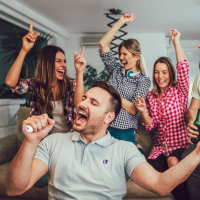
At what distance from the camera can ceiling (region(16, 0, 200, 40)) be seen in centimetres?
373

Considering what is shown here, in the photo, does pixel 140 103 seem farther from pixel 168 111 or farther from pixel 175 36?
pixel 175 36

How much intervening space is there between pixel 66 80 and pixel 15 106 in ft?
6.34

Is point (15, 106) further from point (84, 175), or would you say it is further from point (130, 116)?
point (84, 175)

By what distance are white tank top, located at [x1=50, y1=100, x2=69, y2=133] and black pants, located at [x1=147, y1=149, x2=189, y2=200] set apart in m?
0.83

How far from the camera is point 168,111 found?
6.22 ft

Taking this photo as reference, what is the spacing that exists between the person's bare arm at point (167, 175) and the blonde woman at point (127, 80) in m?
0.79

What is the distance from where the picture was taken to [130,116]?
1860mm

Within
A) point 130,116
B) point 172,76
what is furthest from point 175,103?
point 130,116

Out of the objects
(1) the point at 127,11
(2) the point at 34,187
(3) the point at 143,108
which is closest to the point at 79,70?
(3) the point at 143,108

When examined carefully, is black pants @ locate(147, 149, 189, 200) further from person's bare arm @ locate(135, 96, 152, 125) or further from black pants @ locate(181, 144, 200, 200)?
person's bare arm @ locate(135, 96, 152, 125)

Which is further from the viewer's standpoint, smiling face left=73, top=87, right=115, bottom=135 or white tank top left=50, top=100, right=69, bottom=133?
white tank top left=50, top=100, right=69, bottom=133

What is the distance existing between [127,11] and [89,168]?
3797mm

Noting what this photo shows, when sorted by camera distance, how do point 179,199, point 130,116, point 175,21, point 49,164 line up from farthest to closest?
point 175,21 → point 130,116 → point 179,199 → point 49,164

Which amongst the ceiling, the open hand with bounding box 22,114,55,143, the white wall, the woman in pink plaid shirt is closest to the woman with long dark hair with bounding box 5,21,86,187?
the woman in pink plaid shirt
